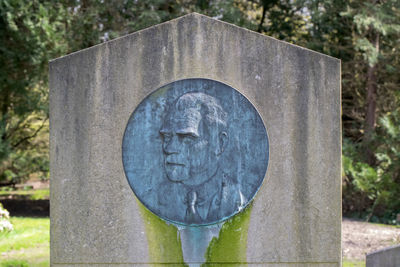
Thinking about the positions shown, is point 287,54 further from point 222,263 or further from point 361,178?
point 361,178

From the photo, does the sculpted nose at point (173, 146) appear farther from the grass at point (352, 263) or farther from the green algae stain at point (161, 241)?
the grass at point (352, 263)

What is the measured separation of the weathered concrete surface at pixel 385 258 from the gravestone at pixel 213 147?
880 millimetres

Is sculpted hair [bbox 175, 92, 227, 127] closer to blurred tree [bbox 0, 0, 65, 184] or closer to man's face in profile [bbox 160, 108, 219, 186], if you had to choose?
man's face in profile [bbox 160, 108, 219, 186]

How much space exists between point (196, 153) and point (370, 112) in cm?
922

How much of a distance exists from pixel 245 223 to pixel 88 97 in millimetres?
1431

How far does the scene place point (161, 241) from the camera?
3387mm

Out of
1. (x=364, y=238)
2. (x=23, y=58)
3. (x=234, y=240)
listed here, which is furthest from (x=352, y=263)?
(x=23, y=58)

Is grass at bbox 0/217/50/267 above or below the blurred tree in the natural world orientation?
below

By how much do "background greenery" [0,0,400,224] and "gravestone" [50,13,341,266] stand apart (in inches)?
285

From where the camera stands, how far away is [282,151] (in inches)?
133

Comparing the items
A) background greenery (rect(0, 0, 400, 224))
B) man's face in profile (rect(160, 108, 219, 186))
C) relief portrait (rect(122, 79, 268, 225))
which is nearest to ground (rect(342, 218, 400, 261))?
background greenery (rect(0, 0, 400, 224))

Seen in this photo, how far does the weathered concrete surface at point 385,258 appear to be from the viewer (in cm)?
400

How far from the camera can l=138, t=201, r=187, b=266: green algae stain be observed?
3.38 meters

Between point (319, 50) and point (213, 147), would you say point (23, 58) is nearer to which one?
point (319, 50)
